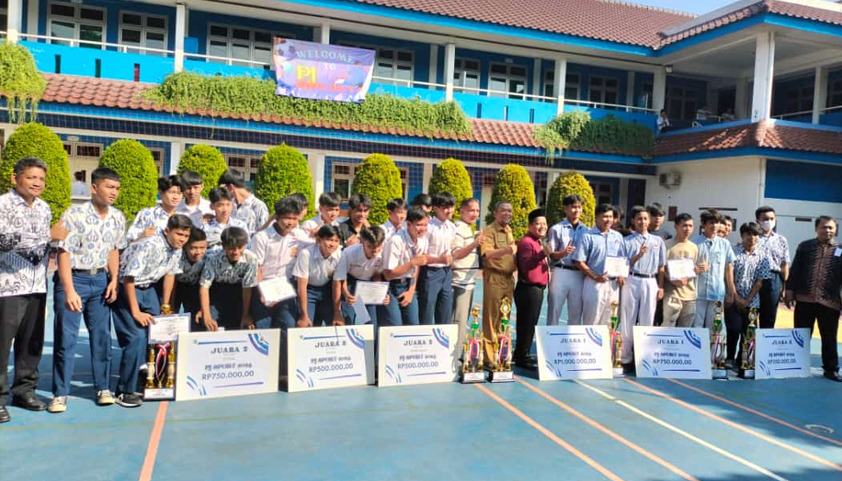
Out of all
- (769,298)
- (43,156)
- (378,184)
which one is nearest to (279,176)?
(378,184)

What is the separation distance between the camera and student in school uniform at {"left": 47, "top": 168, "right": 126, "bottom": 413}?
14.5 feet

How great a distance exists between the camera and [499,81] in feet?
58.1

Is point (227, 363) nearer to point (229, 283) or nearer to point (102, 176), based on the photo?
point (229, 283)

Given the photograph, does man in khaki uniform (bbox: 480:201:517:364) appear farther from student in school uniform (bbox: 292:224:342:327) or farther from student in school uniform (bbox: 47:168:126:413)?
student in school uniform (bbox: 47:168:126:413)

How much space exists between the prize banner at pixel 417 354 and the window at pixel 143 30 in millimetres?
12255

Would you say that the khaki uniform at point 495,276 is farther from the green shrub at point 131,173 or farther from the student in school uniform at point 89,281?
the green shrub at point 131,173

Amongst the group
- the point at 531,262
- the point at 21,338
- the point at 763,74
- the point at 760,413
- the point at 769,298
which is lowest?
the point at 760,413

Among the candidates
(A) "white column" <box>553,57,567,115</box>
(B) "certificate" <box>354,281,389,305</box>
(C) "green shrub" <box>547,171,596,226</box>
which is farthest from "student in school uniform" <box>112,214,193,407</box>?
(A) "white column" <box>553,57,567,115</box>

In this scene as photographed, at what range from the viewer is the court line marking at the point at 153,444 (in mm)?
3573

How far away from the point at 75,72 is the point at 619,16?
15.7 m

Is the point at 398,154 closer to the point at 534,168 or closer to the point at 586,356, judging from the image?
the point at 534,168

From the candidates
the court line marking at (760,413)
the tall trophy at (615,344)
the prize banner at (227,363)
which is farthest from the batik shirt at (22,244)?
the court line marking at (760,413)

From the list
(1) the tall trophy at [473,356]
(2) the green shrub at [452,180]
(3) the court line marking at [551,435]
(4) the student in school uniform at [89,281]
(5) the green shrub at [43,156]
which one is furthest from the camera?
(2) the green shrub at [452,180]

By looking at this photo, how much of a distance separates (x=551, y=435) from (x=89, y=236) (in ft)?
12.1
